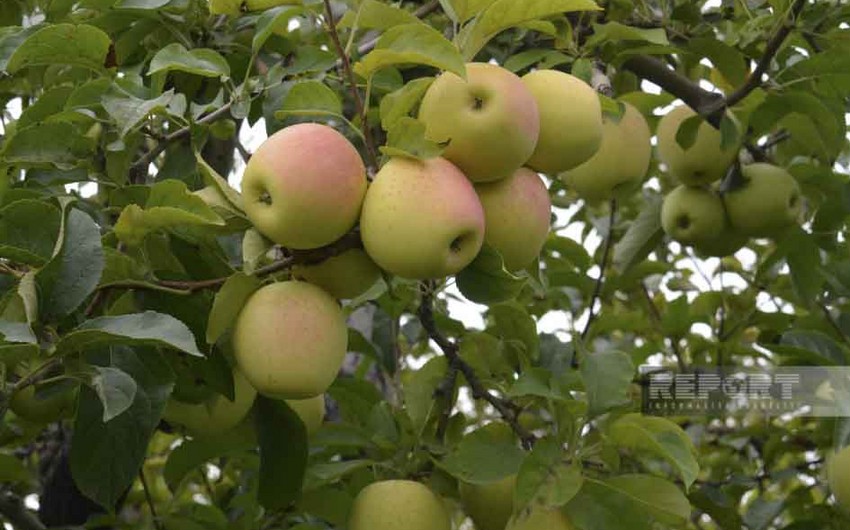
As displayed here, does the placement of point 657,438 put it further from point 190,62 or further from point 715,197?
point 715,197

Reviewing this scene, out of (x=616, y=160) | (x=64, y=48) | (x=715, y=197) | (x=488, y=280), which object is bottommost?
(x=715, y=197)

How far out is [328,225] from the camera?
125cm

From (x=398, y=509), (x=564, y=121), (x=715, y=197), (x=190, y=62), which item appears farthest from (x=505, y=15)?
(x=715, y=197)

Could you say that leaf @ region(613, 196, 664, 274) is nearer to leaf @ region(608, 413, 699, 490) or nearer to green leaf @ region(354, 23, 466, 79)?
leaf @ region(608, 413, 699, 490)

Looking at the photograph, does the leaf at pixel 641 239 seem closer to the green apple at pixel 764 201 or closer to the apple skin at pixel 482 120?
the green apple at pixel 764 201

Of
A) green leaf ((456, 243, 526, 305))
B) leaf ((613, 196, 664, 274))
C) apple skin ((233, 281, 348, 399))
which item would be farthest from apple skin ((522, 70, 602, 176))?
leaf ((613, 196, 664, 274))

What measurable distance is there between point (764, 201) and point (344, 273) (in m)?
1.20

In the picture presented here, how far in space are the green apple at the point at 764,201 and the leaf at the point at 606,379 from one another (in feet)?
2.66

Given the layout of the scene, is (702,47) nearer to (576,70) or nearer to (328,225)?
(576,70)

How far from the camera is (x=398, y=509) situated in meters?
1.57

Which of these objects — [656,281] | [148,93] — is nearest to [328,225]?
[148,93]

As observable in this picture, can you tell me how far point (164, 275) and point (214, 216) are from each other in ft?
0.62

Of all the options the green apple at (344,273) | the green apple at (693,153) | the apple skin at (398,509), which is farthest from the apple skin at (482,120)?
the green apple at (693,153)

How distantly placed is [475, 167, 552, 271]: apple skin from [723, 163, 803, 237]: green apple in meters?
1.05
